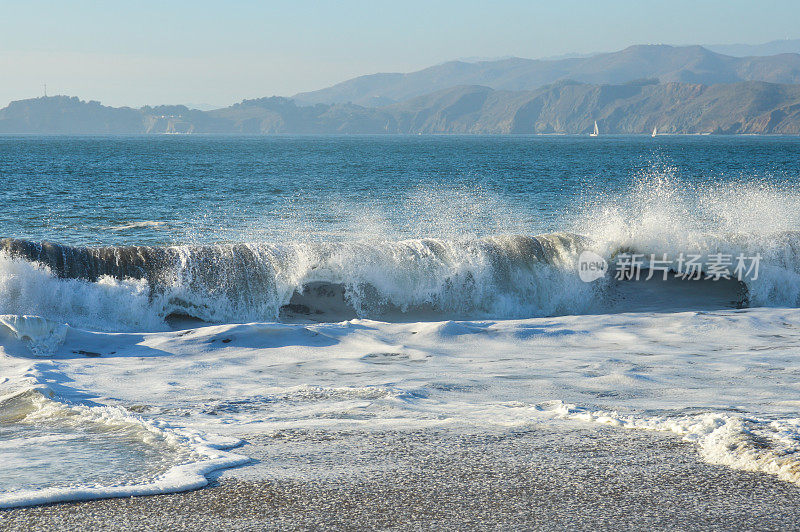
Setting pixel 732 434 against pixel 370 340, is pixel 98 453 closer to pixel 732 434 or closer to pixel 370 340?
pixel 732 434

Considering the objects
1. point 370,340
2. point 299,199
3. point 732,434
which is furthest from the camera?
point 299,199

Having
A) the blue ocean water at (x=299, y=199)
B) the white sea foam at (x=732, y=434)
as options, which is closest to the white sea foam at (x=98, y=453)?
the white sea foam at (x=732, y=434)

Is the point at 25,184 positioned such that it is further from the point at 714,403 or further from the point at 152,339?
the point at 714,403

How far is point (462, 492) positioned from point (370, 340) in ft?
17.8

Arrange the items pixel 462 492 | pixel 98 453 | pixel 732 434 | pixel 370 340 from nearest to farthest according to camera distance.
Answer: pixel 462 492 → pixel 98 453 → pixel 732 434 → pixel 370 340

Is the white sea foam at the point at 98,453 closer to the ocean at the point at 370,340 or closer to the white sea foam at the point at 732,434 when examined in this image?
the ocean at the point at 370,340

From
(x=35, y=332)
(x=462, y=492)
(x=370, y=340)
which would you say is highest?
(x=462, y=492)

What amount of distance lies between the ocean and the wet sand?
165 mm

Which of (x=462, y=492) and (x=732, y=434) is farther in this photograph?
(x=732, y=434)

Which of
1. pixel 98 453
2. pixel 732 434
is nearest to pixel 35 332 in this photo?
pixel 98 453

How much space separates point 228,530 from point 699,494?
2.60 meters

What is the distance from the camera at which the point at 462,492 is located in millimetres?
4473

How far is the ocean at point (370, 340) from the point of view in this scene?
5.46 metres

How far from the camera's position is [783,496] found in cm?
436
